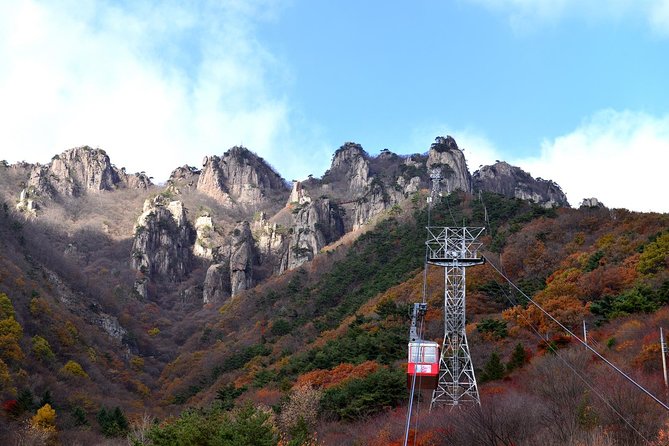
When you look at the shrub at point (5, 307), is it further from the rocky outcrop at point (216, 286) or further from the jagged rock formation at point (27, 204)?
the jagged rock formation at point (27, 204)

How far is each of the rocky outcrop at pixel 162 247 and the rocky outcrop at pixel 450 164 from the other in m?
63.5

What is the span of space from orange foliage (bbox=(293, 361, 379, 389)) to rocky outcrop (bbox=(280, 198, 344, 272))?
76.3m

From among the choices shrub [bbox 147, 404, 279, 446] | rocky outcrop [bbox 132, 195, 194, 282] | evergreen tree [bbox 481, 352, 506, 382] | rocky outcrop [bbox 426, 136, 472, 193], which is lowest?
shrub [bbox 147, 404, 279, 446]

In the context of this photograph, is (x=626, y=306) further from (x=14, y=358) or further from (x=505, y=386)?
(x=14, y=358)

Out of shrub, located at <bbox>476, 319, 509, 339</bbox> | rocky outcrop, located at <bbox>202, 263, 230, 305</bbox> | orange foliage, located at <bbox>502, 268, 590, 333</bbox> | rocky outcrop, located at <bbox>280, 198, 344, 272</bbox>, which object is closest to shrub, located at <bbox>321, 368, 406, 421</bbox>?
shrub, located at <bbox>476, 319, 509, 339</bbox>

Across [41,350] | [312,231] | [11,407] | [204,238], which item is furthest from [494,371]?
[204,238]

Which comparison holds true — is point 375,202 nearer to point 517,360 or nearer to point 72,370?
point 72,370

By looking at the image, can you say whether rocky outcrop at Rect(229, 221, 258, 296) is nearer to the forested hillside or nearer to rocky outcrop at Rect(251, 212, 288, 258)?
the forested hillside

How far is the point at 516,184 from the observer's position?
167 m

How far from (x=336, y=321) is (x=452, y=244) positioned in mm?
48963

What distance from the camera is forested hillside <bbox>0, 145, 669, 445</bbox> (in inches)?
1104

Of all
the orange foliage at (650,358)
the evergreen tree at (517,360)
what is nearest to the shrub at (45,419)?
the evergreen tree at (517,360)

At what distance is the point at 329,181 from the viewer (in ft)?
614

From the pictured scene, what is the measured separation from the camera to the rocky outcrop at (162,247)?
5807 inches
